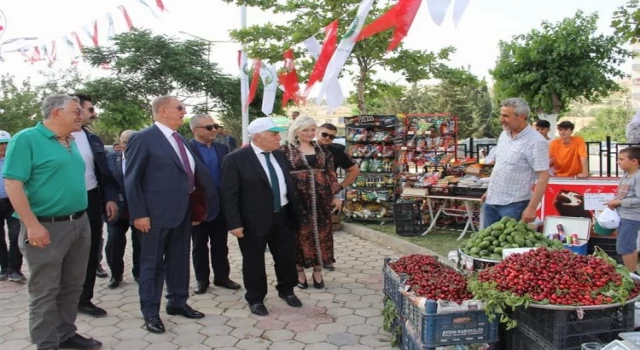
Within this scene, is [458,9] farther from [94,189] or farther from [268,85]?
[268,85]

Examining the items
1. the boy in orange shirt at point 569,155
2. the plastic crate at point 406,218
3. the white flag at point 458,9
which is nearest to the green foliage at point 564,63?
the boy in orange shirt at point 569,155

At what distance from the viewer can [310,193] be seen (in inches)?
195

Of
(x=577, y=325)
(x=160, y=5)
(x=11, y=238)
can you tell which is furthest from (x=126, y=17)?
(x=577, y=325)

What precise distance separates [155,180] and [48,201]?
30.9 inches

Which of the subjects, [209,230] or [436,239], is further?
[436,239]

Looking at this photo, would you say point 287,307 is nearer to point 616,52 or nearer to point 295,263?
point 295,263

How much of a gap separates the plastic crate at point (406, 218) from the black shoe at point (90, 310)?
4364 mm

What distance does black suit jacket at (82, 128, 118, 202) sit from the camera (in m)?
4.45

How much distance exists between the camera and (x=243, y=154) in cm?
436

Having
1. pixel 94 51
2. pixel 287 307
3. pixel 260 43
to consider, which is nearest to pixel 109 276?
pixel 287 307

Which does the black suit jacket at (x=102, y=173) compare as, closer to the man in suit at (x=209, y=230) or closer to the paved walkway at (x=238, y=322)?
the man in suit at (x=209, y=230)

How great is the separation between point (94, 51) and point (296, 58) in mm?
16131

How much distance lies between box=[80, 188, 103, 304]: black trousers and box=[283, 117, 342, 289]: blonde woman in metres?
1.74

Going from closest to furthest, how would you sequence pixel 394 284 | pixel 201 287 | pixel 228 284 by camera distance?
pixel 394 284, pixel 201 287, pixel 228 284
